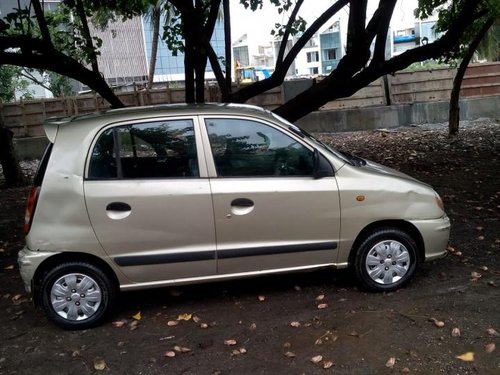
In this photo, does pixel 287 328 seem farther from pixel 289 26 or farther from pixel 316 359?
pixel 289 26

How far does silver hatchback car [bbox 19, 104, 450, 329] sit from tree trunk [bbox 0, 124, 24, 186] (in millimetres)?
6280

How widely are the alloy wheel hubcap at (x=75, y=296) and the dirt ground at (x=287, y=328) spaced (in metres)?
0.17

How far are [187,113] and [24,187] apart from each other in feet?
22.7

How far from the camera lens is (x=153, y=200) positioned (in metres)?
3.84

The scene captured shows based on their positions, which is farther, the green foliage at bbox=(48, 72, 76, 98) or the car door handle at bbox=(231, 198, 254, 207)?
the green foliage at bbox=(48, 72, 76, 98)

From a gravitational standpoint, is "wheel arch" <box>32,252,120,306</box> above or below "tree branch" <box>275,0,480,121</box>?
below

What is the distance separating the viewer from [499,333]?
3646 mm

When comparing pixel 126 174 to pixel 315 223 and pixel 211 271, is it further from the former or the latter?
pixel 315 223

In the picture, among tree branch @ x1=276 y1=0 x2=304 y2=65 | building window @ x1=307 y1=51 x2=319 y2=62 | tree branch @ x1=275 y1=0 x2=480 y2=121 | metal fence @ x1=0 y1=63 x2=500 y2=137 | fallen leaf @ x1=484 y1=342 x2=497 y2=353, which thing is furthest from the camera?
building window @ x1=307 y1=51 x2=319 y2=62

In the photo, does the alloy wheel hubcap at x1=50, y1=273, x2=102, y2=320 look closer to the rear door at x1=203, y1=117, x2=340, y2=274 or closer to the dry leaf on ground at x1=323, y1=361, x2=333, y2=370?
the rear door at x1=203, y1=117, x2=340, y2=274

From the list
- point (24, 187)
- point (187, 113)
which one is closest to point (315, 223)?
point (187, 113)

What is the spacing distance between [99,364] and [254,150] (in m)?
1.96

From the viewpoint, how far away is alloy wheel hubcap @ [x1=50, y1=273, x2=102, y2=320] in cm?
387

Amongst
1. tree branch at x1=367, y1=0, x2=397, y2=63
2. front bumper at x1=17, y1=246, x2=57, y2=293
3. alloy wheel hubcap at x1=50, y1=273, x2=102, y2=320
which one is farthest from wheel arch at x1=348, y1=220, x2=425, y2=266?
tree branch at x1=367, y1=0, x2=397, y2=63
